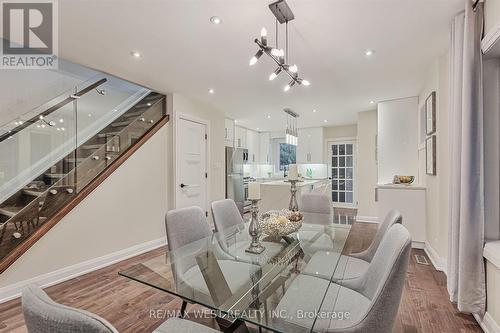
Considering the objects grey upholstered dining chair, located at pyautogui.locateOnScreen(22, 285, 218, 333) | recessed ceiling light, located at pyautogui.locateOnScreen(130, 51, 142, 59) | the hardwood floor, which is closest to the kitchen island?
the hardwood floor

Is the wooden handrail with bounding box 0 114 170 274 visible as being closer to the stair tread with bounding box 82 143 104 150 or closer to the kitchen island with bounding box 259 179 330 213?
the stair tread with bounding box 82 143 104 150

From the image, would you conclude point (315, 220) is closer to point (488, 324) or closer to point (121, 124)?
point (488, 324)

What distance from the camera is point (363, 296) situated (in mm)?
1548

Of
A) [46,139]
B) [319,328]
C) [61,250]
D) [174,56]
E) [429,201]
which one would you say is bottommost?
[61,250]

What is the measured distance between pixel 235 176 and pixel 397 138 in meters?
3.56

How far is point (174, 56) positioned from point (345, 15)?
5.97 ft

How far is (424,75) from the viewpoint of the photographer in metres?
3.49

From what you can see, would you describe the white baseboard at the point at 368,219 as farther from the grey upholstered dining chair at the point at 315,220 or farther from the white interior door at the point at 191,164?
the white interior door at the point at 191,164

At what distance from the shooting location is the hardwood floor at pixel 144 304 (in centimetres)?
200

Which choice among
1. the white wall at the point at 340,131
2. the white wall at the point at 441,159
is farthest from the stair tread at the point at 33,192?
the white wall at the point at 340,131

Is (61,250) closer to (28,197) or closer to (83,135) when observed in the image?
(28,197)

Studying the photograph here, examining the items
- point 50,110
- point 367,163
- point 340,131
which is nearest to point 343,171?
point 340,131

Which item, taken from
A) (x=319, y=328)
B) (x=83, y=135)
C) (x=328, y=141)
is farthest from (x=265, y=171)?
(x=319, y=328)

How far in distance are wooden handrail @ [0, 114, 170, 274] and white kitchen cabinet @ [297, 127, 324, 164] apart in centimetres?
466
